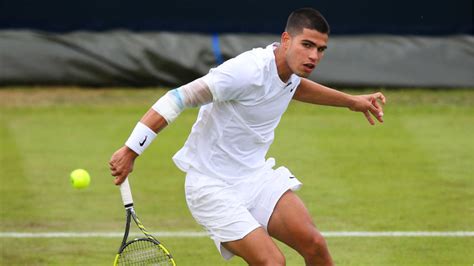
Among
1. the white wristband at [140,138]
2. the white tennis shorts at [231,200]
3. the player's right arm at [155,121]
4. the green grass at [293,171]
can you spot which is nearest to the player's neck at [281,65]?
the player's right arm at [155,121]

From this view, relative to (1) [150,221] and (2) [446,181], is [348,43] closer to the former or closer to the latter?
(2) [446,181]

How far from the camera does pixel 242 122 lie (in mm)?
Result: 6973

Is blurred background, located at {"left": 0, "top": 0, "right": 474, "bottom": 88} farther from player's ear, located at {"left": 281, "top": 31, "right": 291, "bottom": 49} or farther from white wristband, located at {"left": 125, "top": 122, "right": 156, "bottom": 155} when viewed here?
white wristband, located at {"left": 125, "top": 122, "right": 156, "bottom": 155}

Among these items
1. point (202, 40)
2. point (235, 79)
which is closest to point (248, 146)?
point (235, 79)

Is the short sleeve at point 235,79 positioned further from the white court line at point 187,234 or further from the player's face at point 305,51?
the white court line at point 187,234

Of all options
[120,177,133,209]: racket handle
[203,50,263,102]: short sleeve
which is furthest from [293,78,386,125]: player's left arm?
[120,177,133,209]: racket handle

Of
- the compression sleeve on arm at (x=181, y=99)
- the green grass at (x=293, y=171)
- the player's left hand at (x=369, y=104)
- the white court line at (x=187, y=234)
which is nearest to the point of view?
the compression sleeve on arm at (x=181, y=99)

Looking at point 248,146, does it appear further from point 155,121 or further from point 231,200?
point 155,121

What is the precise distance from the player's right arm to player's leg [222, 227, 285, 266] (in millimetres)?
833

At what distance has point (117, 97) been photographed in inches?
629

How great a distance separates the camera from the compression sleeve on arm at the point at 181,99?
21.8 feet

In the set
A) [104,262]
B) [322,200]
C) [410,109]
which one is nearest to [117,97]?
[410,109]

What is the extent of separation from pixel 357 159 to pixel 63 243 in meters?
4.23

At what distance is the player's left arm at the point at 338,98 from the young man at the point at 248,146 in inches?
14.9
